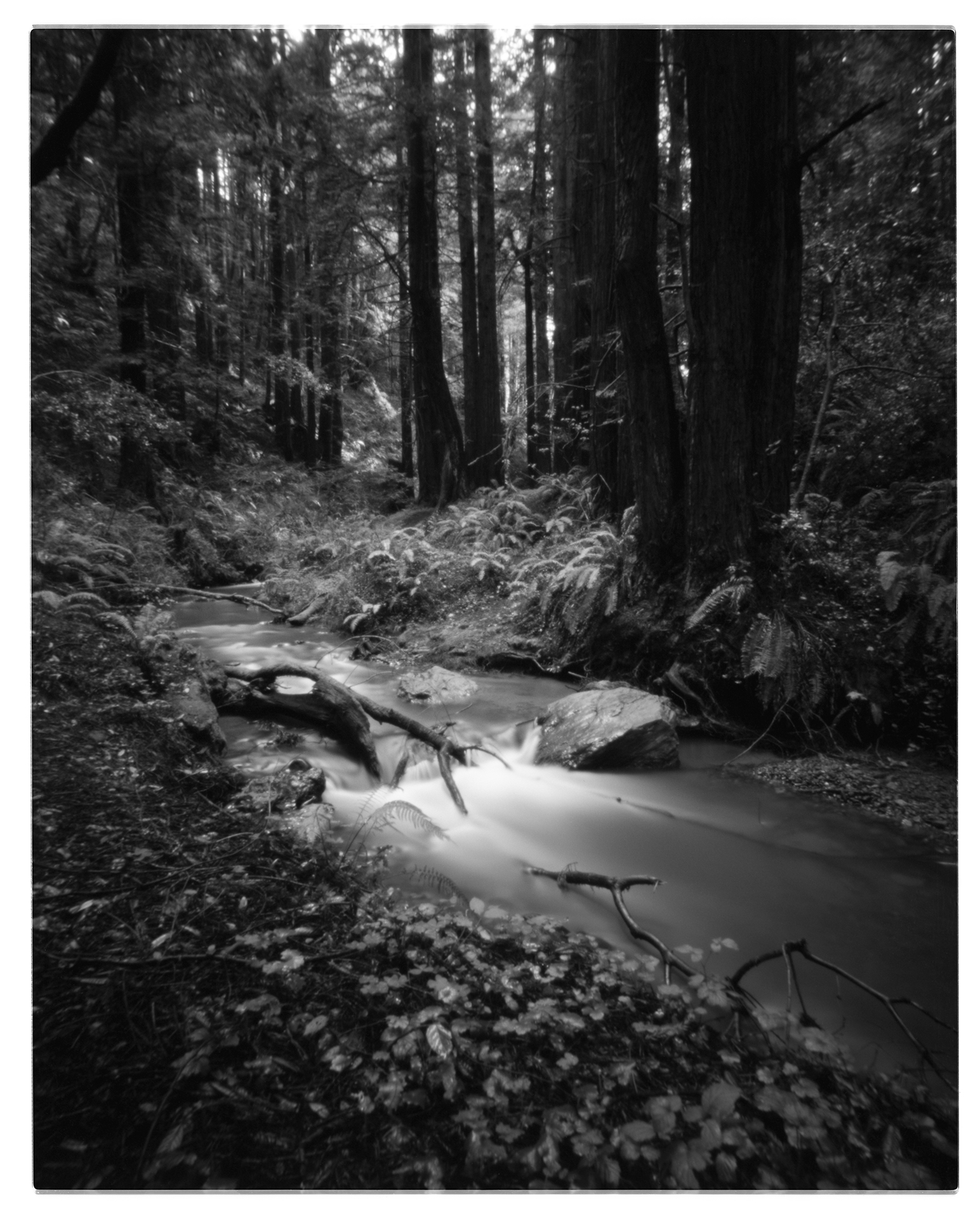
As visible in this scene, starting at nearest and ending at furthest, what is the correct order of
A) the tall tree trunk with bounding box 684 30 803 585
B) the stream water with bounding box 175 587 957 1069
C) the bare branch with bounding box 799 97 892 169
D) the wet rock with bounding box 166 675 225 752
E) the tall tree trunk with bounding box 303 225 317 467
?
1. the stream water with bounding box 175 587 957 1069
2. the bare branch with bounding box 799 97 892 169
3. the wet rock with bounding box 166 675 225 752
4. the tall tree trunk with bounding box 684 30 803 585
5. the tall tree trunk with bounding box 303 225 317 467

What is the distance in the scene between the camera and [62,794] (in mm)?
2453

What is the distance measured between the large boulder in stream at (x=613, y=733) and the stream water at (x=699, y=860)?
0.32 feet

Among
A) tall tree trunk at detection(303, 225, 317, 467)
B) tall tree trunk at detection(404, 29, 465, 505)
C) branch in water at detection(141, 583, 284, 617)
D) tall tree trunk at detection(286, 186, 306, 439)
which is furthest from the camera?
tall tree trunk at detection(404, 29, 465, 505)

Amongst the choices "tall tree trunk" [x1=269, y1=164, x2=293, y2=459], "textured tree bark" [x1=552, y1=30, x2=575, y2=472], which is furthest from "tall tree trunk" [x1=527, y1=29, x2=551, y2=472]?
"tall tree trunk" [x1=269, y1=164, x2=293, y2=459]

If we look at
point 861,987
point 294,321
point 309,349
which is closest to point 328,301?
point 294,321

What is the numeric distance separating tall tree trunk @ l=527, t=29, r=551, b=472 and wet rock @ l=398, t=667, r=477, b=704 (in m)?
5.35

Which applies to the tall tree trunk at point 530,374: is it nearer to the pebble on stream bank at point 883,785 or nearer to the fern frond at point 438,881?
the pebble on stream bank at point 883,785

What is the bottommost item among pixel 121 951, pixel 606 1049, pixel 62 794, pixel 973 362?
pixel 606 1049

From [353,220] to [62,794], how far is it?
8.35 metres

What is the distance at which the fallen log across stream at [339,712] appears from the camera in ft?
12.8

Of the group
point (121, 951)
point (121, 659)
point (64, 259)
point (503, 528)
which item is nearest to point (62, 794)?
point (121, 951)

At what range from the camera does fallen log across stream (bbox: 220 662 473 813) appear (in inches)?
153

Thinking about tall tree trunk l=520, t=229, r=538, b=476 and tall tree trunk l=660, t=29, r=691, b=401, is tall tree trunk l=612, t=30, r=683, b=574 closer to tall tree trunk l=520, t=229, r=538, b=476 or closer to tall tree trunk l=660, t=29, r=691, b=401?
tall tree trunk l=660, t=29, r=691, b=401

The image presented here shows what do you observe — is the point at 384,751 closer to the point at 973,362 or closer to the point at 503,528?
the point at 973,362
